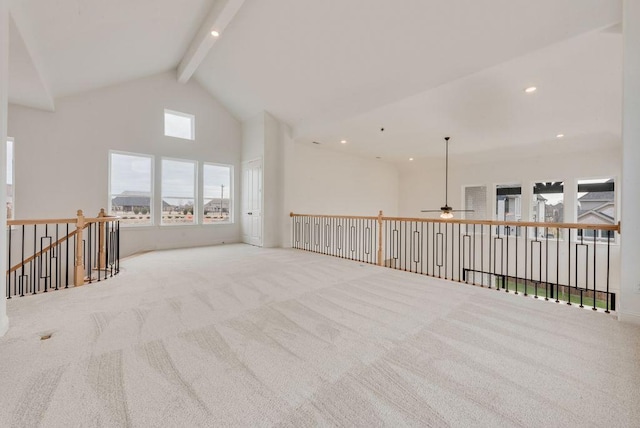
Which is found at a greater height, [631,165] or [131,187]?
[131,187]

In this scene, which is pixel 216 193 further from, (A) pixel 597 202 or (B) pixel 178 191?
(A) pixel 597 202

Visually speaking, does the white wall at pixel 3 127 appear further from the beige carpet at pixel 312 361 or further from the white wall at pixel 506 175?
the white wall at pixel 506 175

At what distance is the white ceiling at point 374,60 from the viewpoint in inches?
127

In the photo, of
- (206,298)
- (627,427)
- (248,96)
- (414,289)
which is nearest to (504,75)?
(414,289)

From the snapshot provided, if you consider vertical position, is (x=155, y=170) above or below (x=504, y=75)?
below

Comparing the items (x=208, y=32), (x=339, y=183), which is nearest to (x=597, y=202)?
(x=339, y=183)

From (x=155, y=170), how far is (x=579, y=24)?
7.74m

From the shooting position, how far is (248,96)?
670 cm

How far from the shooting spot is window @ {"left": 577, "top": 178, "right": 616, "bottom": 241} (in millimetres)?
6367

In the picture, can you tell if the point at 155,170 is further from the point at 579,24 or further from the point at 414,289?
the point at 579,24

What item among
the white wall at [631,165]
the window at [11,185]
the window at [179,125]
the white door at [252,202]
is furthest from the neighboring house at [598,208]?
the window at [11,185]

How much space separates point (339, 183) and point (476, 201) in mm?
4401

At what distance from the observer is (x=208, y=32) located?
484 cm

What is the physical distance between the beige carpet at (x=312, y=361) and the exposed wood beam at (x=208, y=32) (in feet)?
14.2
